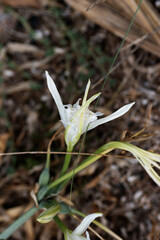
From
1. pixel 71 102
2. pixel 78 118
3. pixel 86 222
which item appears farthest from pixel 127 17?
pixel 86 222

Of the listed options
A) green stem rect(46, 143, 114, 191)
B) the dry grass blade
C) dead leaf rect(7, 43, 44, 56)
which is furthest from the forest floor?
green stem rect(46, 143, 114, 191)

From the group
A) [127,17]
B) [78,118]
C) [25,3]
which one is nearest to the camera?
[78,118]

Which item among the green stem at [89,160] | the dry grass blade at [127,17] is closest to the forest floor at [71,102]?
the dry grass blade at [127,17]

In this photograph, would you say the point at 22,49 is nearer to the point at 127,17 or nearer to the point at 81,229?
the point at 127,17

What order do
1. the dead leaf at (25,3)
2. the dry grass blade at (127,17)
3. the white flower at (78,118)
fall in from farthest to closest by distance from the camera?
1. the dead leaf at (25,3)
2. the dry grass blade at (127,17)
3. the white flower at (78,118)

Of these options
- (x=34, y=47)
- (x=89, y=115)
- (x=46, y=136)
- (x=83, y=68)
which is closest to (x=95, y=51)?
(x=83, y=68)

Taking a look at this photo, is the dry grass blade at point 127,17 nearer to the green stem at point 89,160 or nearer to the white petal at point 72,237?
the green stem at point 89,160

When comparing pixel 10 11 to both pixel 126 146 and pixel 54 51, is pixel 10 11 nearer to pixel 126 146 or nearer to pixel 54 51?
pixel 54 51

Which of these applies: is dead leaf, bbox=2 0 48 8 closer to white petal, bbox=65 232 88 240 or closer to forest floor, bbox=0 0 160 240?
forest floor, bbox=0 0 160 240

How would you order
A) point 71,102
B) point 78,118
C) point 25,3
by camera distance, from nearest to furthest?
1. point 78,118
2. point 71,102
3. point 25,3

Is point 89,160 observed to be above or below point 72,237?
above

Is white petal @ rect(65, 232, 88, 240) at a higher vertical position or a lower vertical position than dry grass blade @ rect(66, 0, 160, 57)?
lower
